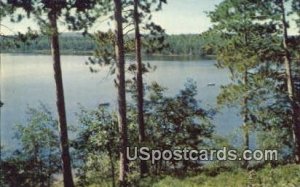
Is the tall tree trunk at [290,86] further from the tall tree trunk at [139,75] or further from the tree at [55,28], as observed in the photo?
the tree at [55,28]

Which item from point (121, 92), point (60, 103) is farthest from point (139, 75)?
point (60, 103)

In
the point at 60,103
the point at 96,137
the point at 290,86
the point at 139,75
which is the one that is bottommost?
the point at 96,137

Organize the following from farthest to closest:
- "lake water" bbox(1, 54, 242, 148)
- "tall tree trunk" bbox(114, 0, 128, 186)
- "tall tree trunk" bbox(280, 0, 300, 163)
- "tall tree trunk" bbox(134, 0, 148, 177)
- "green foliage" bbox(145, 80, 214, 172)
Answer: "lake water" bbox(1, 54, 242, 148)
"green foliage" bbox(145, 80, 214, 172)
"tall tree trunk" bbox(280, 0, 300, 163)
"tall tree trunk" bbox(134, 0, 148, 177)
"tall tree trunk" bbox(114, 0, 128, 186)

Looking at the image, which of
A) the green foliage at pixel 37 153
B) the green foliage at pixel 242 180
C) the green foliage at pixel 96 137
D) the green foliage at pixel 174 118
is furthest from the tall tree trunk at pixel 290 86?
the green foliage at pixel 37 153

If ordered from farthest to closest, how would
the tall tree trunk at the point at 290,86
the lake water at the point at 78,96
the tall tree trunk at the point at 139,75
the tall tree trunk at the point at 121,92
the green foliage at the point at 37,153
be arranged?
the lake water at the point at 78,96 → the green foliage at the point at 37,153 → the tall tree trunk at the point at 290,86 → the tall tree trunk at the point at 139,75 → the tall tree trunk at the point at 121,92

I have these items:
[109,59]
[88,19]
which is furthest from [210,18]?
[88,19]

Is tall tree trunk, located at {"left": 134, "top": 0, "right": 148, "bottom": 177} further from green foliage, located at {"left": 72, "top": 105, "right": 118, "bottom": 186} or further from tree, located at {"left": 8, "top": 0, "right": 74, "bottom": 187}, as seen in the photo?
tree, located at {"left": 8, "top": 0, "right": 74, "bottom": 187}

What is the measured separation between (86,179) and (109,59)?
6.51 metres

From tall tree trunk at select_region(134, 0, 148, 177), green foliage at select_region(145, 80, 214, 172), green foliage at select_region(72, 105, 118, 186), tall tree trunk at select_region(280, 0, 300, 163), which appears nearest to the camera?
tall tree trunk at select_region(134, 0, 148, 177)

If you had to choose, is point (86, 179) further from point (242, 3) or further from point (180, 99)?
point (242, 3)

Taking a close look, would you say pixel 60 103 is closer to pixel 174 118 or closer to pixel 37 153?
pixel 174 118

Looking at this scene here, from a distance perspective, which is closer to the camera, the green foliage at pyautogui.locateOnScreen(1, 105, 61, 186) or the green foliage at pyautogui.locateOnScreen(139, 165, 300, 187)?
the green foliage at pyautogui.locateOnScreen(139, 165, 300, 187)

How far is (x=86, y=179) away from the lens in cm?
2581

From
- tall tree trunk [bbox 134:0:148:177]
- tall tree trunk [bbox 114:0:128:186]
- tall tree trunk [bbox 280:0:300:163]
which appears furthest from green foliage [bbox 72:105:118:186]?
tall tree trunk [bbox 280:0:300:163]
